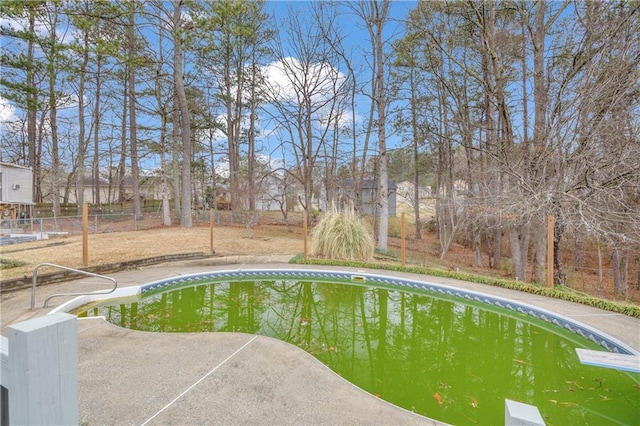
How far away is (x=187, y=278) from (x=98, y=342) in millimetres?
3203

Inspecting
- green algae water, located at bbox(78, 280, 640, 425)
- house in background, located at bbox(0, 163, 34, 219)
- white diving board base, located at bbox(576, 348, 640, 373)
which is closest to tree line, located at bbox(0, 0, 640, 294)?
house in background, located at bbox(0, 163, 34, 219)

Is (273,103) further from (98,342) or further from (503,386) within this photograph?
(503,386)

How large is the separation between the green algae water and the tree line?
273 cm

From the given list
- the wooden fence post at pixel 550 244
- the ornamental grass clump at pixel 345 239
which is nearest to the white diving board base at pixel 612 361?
the wooden fence post at pixel 550 244

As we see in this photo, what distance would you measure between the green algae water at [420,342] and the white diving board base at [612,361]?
0.27m

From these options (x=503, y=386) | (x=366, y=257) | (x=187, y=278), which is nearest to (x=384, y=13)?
(x=366, y=257)

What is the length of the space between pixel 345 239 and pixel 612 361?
18.7ft

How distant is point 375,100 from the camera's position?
10.2 meters

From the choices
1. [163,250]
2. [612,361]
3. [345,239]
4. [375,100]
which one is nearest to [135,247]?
[163,250]

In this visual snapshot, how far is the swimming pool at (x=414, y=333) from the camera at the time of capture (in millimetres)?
2734

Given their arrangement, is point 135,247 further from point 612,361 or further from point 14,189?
point 612,361

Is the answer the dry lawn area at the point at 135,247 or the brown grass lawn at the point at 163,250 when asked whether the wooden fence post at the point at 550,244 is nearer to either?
the brown grass lawn at the point at 163,250

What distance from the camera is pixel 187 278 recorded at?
6.39m

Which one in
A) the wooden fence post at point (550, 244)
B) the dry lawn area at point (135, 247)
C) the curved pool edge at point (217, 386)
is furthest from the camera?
the dry lawn area at point (135, 247)
